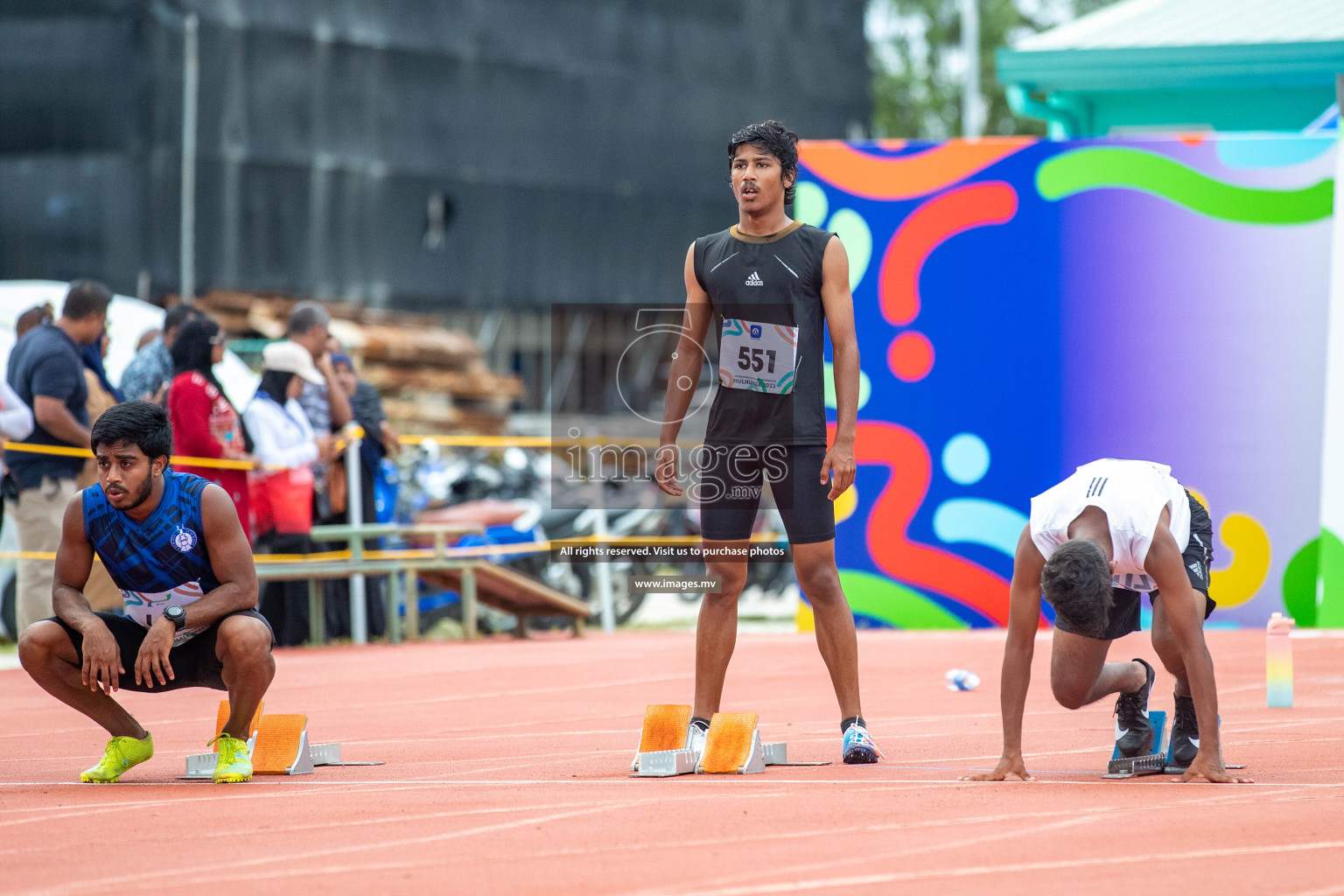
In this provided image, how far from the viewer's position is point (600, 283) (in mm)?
29953

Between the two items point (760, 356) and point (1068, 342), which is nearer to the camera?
point (760, 356)

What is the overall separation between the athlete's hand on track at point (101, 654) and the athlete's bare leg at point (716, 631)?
2113mm

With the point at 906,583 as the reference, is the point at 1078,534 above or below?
above

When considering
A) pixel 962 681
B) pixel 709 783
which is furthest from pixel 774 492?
pixel 962 681

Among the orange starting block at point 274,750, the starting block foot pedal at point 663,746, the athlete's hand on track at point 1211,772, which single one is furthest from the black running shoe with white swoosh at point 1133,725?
the orange starting block at point 274,750

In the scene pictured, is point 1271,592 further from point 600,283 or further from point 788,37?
point 788,37

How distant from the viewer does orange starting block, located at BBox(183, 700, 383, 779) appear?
21.0 feet

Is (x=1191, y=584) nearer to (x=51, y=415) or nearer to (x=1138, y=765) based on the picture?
(x=1138, y=765)

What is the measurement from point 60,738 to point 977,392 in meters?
7.12

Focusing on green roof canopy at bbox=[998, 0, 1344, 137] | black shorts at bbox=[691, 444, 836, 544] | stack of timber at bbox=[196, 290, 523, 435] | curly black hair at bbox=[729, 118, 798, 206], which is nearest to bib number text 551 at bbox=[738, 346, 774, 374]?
black shorts at bbox=[691, 444, 836, 544]

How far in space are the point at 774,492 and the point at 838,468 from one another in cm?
28

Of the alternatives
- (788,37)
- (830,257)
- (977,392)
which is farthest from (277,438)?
(788,37)

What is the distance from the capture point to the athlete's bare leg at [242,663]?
6.16 m

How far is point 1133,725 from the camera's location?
6406 millimetres
